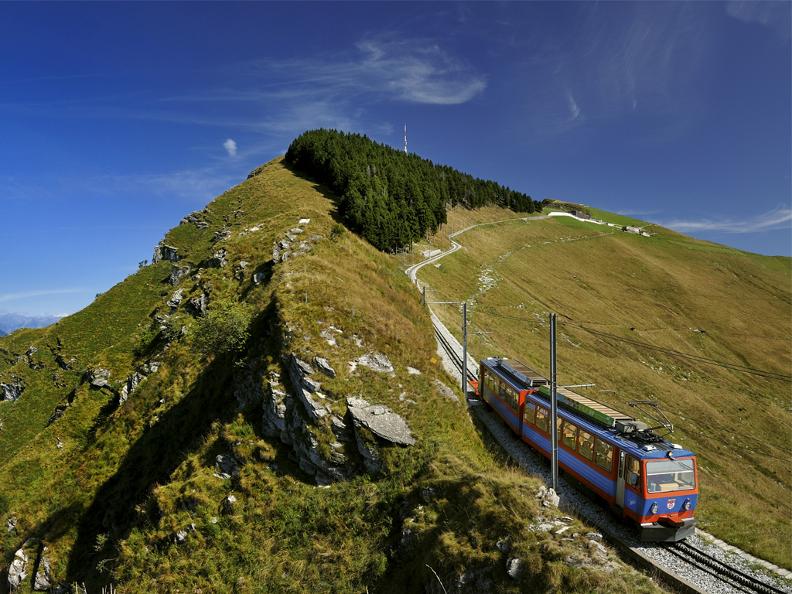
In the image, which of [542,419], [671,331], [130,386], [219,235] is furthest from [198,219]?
[671,331]

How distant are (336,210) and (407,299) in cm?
3705

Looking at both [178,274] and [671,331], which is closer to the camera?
[178,274]

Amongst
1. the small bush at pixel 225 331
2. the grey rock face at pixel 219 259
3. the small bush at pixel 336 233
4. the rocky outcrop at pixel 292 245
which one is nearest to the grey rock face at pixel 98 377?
the grey rock face at pixel 219 259

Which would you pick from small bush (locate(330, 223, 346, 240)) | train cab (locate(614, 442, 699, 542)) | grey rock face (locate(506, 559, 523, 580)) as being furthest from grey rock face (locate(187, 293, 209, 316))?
train cab (locate(614, 442, 699, 542))

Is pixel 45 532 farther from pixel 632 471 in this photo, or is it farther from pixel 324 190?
pixel 324 190

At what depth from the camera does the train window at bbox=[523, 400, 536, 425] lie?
2357cm

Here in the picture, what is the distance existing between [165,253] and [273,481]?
52.1m

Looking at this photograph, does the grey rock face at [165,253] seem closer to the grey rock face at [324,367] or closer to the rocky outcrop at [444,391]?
the grey rock face at [324,367]

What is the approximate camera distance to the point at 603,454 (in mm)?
Answer: 17984

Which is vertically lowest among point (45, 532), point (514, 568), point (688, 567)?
point (45, 532)

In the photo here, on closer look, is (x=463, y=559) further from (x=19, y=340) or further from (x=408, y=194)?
(x=408, y=194)

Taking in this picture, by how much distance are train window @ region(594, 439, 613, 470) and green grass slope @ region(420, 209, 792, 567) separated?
15.2 ft

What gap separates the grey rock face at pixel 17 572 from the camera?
23.3 m

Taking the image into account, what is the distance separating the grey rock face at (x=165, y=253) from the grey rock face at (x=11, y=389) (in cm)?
2299
